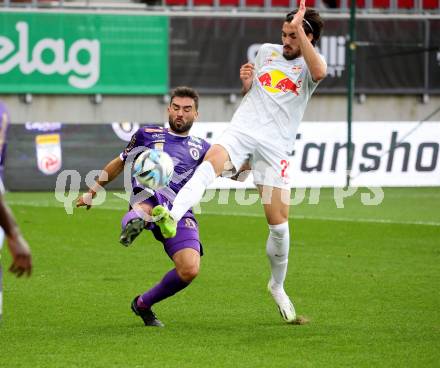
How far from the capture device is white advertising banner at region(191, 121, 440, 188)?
21469 mm

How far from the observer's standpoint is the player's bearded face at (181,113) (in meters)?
8.17

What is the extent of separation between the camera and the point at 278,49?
832 centimetres

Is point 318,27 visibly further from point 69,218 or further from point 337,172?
point 337,172

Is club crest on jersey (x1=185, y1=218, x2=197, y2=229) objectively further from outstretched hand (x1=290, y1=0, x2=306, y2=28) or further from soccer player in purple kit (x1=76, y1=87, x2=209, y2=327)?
outstretched hand (x1=290, y1=0, x2=306, y2=28)

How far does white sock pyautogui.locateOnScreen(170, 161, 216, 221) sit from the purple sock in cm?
63

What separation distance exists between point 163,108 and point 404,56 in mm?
6066

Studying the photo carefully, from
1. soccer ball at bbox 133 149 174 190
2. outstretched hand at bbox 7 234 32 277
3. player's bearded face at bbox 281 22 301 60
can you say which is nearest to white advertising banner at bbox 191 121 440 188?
player's bearded face at bbox 281 22 301 60

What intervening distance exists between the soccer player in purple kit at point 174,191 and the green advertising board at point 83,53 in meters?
17.0

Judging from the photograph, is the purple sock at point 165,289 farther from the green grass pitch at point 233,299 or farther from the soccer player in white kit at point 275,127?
the soccer player in white kit at point 275,127

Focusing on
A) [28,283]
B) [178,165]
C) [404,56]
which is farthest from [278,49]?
[404,56]

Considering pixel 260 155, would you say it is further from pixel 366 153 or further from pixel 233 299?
pixel 366 153

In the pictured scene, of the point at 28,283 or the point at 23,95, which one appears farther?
the point at 23,95

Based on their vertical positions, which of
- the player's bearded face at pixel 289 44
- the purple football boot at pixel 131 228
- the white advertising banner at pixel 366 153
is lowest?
the white advertising banner at pixel 366 153

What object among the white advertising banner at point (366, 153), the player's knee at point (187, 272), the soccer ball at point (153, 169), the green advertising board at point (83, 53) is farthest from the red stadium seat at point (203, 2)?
the soccer ball at point (153, 169)
